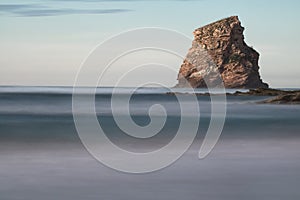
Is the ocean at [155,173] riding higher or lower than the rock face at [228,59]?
lower

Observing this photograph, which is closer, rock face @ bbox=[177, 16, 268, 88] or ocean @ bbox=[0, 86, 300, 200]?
ocean @ bbox=[0, 86, 300, 200]

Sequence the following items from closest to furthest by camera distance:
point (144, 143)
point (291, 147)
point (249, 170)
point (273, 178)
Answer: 1. point (273, 178)
2. point (249, 170)
3. point (291, 147)
4. point (144, 143)

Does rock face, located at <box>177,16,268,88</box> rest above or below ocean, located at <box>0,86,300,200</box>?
above

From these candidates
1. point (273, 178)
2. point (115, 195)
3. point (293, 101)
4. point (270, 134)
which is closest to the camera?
point (115, 195)

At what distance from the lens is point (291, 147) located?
21938 mm

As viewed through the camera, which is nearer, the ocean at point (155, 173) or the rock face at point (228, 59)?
the ocean at point (155, 173)

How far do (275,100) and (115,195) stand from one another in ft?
185

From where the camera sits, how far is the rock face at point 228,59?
19112 cm

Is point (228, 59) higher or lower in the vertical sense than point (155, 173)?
higher

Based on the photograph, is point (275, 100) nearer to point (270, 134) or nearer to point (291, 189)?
point (270, 134)

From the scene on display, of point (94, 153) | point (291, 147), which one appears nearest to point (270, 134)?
point (291, 147)

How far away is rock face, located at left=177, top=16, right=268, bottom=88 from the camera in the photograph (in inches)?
7525

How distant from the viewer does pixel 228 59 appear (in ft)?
634

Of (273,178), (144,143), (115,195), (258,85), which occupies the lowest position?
(115,195)
